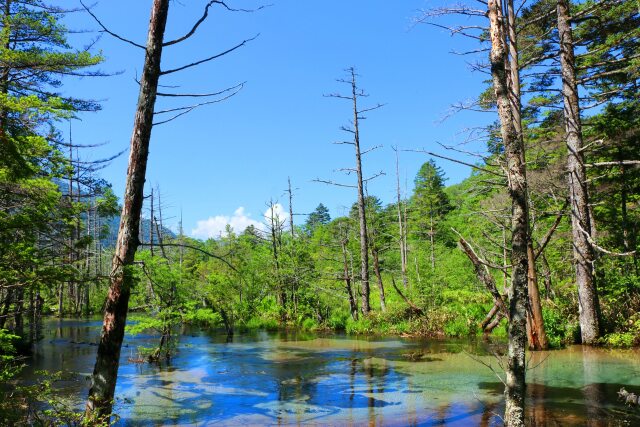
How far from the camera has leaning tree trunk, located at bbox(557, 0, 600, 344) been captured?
12.5 meters

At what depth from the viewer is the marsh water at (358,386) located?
734 centimetres

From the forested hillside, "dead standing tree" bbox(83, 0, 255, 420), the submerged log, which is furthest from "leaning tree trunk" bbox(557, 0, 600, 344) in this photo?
"dead standing tree" bbox(83, 0, 255, 420)

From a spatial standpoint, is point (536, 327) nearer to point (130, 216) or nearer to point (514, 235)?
point (514, 235)

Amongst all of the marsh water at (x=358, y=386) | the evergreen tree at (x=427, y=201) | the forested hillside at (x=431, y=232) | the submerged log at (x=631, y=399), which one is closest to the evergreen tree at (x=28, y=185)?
the forested hillside at (x=431, y=232)

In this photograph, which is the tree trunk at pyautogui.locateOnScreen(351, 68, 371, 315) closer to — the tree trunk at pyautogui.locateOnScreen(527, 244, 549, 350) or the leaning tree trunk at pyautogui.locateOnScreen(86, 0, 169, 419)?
the tree trunk at pyautogui.locateOnScreen(527, 244, 549, 350)

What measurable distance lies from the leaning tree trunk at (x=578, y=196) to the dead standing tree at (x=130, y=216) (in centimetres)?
1082

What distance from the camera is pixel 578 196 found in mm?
12781

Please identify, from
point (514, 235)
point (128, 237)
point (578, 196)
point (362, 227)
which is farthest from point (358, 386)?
point (362, 227)

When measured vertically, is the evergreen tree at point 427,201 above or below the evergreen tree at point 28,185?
above

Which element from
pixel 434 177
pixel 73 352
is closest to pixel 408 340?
pixel 73 352

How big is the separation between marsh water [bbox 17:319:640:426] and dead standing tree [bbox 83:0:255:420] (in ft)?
9.03

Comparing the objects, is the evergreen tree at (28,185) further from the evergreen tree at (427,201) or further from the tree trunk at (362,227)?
the evergreen tree at (427,201)

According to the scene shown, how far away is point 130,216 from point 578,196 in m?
12.0

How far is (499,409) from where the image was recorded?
732cm
